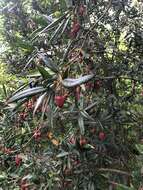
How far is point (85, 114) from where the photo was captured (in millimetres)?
1673

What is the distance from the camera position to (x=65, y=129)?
2045 mm

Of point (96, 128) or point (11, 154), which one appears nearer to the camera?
point (96, 128)

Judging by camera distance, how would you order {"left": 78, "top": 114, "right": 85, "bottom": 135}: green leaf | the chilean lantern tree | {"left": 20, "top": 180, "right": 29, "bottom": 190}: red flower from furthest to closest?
1. {"left": 20, "top": 180, "right": 29, "bottom": 190}: red flower
2. the chilean lantern tree
3. {"left": 78, "top": 114, "right": 85, "bottom": 135}: green leaf

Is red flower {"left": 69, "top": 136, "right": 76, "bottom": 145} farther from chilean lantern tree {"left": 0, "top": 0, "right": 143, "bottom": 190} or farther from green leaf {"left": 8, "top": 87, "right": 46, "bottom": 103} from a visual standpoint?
green leaf {"left": 8, "top": 87, "right": 46, "bottom": 103}

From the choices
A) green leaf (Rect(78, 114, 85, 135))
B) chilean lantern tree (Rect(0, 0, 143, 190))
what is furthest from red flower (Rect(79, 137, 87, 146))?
green leaf (Rect(78, 114, 85, 135))

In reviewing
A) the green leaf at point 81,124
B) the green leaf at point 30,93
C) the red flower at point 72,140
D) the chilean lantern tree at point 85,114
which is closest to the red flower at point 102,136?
the chilean lantern tree at point 85,114

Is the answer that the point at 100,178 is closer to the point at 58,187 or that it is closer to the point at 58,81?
the point at 58,187

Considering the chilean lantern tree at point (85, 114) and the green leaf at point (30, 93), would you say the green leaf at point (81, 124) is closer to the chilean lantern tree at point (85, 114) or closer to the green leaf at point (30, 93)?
the chilean lantern tree at point (85, 114)

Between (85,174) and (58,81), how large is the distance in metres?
0.73

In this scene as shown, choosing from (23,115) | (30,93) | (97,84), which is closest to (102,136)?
(97,84)

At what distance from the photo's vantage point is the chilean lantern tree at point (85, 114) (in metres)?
1.70

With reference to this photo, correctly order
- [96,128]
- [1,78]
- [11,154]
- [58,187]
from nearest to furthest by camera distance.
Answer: [96,128], [58,187], [11,154], [1,78]

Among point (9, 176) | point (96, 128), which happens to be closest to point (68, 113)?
point (96, 128)

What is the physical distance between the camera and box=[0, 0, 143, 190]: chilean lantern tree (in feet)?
5.57
